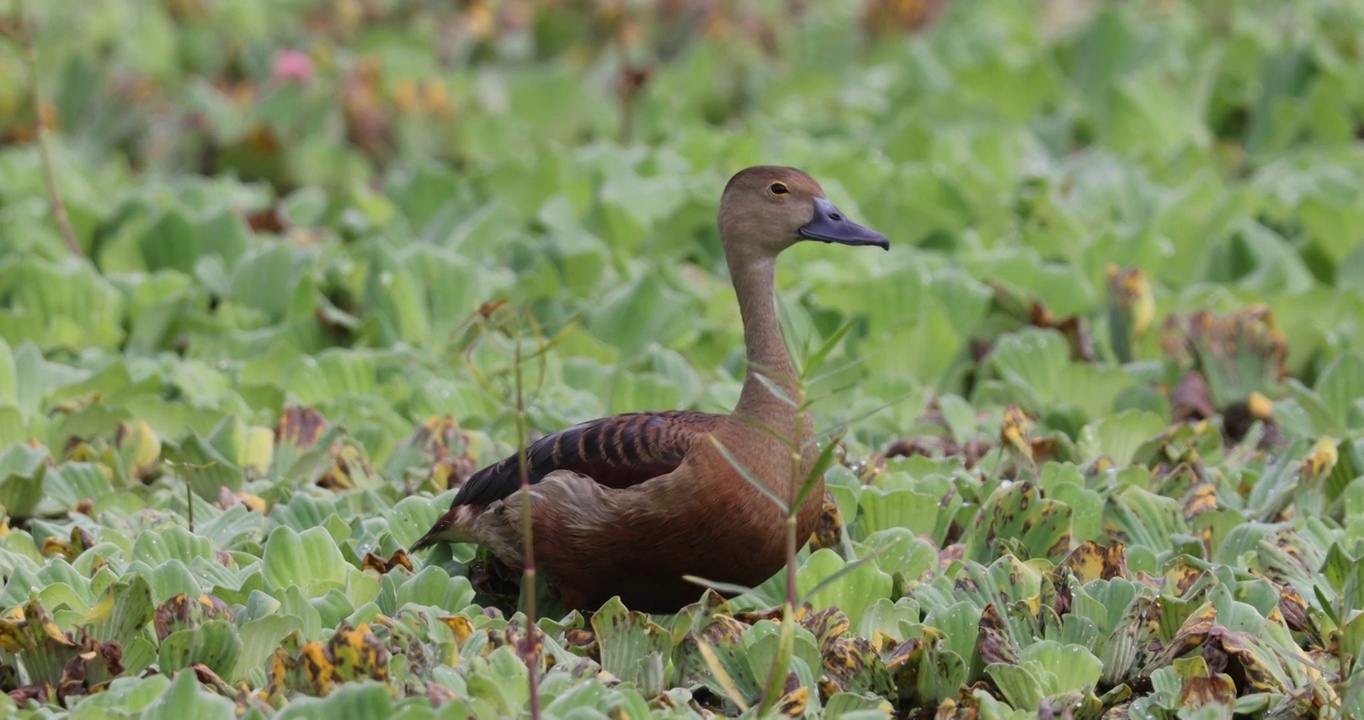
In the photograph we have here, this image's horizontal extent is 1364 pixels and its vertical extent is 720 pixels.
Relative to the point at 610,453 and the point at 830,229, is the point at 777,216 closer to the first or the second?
the point at 830,229

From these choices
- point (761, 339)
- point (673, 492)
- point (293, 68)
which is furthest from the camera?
point (293, 68)

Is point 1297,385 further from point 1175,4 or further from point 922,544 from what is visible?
A: point 1175,4

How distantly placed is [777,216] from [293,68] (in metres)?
5.78

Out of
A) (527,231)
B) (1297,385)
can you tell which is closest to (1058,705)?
(1297,385)

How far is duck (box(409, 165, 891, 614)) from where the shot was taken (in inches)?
163

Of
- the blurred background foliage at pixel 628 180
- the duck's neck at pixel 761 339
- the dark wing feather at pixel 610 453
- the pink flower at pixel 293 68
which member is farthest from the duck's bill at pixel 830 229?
the pink flower at pixel 293 68

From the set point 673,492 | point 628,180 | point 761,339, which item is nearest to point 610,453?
point 673,492

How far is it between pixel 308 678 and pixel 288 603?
331 millimetres

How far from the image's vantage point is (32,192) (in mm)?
8211

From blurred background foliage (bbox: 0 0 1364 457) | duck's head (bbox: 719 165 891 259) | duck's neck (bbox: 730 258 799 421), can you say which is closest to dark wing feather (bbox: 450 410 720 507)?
duck's neck (bbox: 730 258 799 421)

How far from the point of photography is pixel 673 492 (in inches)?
164

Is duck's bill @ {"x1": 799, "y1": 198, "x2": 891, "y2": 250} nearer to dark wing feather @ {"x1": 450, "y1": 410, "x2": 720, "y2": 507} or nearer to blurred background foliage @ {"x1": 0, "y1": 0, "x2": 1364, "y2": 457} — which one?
dark wing feather @ {"x1": 450, "y1": 410, "x2": 720, "y2": 507}

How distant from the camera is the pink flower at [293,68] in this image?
31.8 feet

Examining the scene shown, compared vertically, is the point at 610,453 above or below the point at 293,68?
below
